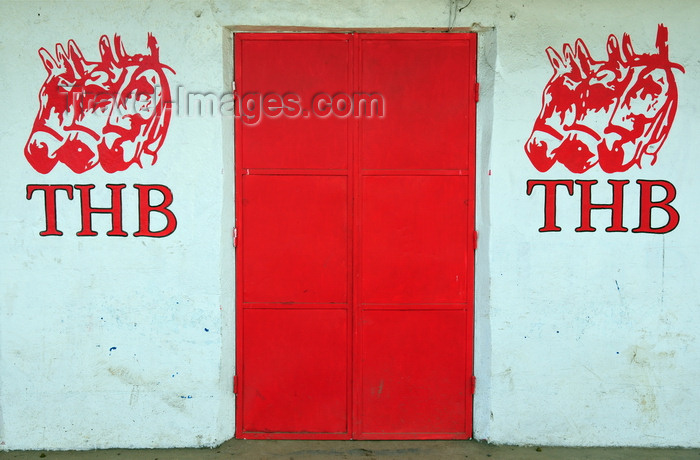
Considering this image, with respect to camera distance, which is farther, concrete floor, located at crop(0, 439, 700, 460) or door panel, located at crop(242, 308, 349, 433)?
door panel, located at crop(242, 308, 349, 433)

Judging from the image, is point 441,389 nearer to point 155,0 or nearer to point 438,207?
point 438,207

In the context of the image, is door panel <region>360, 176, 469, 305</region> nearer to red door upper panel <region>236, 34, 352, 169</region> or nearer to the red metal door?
the red metal door

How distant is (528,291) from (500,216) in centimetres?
49

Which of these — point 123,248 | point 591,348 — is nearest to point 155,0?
point 123,248

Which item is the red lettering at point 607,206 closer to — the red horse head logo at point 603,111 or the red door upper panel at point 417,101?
the red horse head logo at point 603,111

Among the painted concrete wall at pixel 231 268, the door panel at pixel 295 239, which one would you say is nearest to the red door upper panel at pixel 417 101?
the painted concrete wall at pixel 231 268

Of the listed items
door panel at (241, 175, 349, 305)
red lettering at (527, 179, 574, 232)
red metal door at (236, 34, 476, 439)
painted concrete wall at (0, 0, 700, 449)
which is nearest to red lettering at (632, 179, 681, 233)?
painted concrete wall at (0, 0, 700, 449)

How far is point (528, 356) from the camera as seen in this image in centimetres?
361

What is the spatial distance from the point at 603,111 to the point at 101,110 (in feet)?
9.95

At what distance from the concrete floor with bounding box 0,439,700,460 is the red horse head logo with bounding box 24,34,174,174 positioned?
1.73 meters

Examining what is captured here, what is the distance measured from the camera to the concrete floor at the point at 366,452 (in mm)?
3531

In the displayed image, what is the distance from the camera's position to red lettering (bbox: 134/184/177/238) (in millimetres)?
3547
